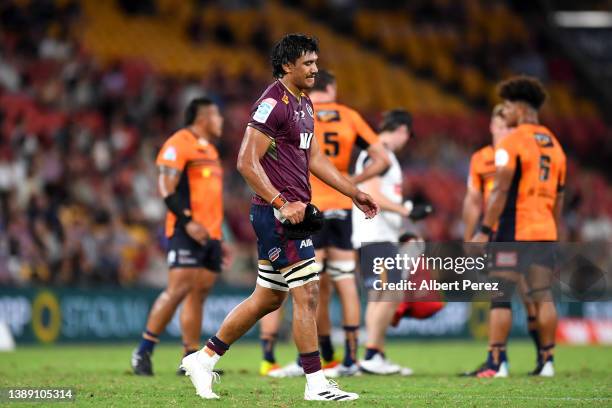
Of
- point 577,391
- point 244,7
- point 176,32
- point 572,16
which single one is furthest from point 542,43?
point 577,391

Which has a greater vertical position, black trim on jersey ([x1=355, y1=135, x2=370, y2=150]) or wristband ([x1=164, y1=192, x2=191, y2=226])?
black trim on jersey ([x1=355, y1=135, x2=370, y2=150])

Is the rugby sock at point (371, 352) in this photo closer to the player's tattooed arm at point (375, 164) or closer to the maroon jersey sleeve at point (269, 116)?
the player's tattooed arm at point (375, 164)

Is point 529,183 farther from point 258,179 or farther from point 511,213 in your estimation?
point 258,179

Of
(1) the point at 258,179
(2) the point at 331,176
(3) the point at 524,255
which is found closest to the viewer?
(1) the point at 258,179

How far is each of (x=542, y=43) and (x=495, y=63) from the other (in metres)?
2.08

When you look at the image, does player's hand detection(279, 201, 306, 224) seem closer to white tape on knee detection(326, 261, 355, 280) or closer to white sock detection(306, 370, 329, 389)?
white sock detection(306, 370, 329, 389)

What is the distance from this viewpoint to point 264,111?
8.02m

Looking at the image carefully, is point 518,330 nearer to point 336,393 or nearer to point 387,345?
point 387,345

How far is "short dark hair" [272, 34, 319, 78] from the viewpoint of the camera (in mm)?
8250

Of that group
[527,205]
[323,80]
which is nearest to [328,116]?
[323,80]

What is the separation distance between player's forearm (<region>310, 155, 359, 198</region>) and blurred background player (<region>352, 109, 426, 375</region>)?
252 cm

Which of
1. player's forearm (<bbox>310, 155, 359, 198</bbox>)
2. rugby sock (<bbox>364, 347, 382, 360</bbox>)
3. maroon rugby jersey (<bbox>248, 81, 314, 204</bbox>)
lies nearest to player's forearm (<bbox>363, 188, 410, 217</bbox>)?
rugby sock (<bbox>364, 347, 382, 360</bbox>)

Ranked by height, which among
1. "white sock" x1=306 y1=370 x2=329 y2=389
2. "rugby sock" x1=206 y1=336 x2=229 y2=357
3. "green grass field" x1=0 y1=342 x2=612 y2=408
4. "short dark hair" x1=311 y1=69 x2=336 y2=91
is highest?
"short dark hair" x1=311 y1=69 x2=336 y2=91

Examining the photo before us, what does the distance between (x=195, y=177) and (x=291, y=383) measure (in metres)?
2.55
